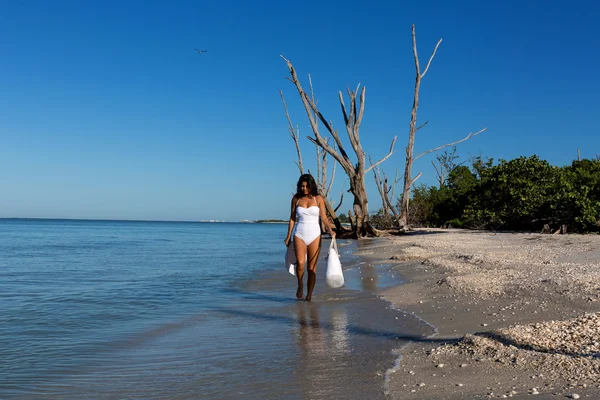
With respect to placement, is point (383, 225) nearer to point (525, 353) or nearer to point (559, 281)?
point (559, 281)

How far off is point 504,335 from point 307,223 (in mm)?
3611

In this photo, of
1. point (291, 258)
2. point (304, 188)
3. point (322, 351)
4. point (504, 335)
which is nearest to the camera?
point (504, 335)

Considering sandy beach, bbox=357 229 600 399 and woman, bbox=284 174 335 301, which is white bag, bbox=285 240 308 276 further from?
sandy beach, bbox=357 229 600 399

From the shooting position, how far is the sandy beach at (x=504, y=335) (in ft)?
10.1

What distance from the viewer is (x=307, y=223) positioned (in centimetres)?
715

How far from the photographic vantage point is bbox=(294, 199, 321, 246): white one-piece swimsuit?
23.3ft

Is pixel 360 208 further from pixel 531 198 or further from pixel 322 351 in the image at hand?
pixel 322 351

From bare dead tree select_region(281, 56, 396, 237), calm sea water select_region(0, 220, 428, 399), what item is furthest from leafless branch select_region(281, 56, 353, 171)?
calm sea water select_region(0, 220, 428, 399)

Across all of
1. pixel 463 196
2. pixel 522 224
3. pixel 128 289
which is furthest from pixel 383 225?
pixel 128 289

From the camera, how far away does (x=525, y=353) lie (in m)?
3.51

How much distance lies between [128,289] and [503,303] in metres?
6.48

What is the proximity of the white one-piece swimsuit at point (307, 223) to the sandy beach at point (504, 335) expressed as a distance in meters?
1.33

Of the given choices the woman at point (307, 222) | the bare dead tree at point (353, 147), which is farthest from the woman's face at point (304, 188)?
the bare dead tree at point (353, 147)

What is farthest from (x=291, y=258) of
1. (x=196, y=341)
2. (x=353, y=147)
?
(x=353, y=147)
